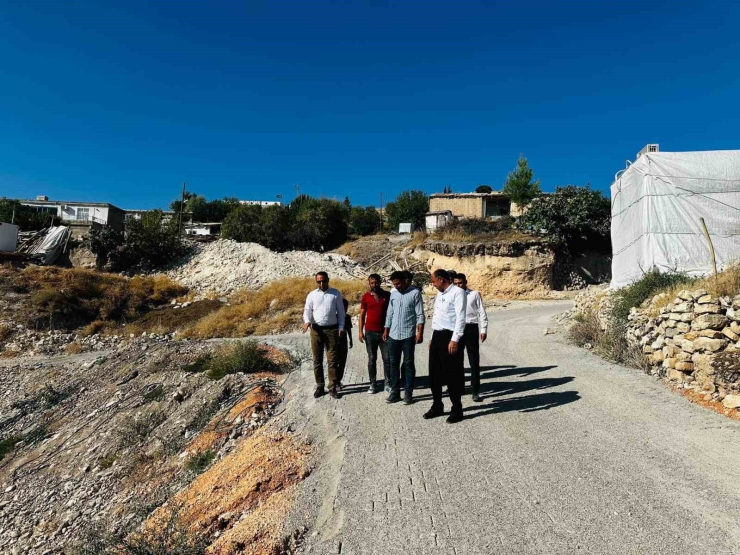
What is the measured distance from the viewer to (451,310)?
5094 mm

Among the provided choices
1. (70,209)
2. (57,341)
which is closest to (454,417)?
(57,341)

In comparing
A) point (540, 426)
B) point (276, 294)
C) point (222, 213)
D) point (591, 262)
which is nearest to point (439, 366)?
point (540, 426)

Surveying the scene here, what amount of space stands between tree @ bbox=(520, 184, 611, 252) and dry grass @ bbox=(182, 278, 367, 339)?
1249 cm

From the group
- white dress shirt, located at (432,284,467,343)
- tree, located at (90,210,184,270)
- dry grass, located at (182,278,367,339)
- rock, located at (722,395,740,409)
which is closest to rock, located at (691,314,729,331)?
rock, located at (722,395,740,409)

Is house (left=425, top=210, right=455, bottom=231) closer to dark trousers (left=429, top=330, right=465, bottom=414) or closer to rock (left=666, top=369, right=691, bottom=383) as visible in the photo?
rock (left=666, top=369, right=691, bottom=383)

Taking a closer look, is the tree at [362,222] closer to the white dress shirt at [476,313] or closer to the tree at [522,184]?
the tree at [522,184]

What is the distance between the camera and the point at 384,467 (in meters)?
4.05

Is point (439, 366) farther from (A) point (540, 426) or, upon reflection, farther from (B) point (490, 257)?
(B) point (490, 257)

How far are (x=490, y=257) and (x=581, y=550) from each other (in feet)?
81.2

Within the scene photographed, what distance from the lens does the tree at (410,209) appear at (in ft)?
157

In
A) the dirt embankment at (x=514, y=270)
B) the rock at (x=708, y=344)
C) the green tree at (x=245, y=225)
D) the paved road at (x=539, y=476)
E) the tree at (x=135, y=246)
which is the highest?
the green tree at (x=245, y=225)

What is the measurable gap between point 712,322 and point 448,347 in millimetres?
3961

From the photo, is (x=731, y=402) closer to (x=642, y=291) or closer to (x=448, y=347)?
(x=448, y=347)

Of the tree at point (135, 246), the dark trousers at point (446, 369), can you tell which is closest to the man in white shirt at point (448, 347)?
the dark trousers at point (446, 369)
